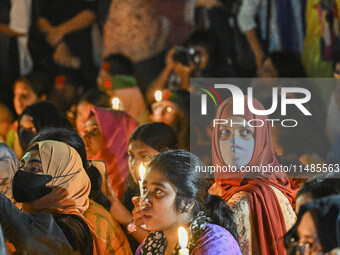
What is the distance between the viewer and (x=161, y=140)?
11.6ft

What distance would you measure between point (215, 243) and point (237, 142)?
738 mm

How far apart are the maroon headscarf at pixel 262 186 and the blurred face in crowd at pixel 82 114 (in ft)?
4.54

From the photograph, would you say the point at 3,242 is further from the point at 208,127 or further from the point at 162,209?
the point at 208,127

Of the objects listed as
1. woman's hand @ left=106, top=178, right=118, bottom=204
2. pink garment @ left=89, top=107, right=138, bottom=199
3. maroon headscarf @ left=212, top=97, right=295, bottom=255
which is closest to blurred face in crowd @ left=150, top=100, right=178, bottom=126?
pink garment @ left=89, top=107, right=138, bottom=199

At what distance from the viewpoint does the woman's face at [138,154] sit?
349 centimetres

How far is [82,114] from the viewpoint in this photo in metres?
4.63

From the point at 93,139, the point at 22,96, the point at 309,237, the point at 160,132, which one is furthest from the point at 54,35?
the point at 309,237

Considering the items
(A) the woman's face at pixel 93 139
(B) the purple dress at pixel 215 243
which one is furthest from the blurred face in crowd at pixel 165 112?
(B) the purple dress at pixel 215 243

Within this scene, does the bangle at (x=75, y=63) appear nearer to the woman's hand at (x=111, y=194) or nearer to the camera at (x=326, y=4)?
the camera at (x=326, y=4)

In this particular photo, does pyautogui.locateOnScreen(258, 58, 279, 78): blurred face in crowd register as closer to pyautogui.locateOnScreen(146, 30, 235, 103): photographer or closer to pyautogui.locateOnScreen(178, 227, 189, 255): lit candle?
pyautogui.locateOnScreen(146, 30, 235, 103): photographer

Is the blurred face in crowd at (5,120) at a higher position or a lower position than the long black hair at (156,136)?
lower

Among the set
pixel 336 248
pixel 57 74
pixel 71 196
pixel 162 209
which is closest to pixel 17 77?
pixel 57 74

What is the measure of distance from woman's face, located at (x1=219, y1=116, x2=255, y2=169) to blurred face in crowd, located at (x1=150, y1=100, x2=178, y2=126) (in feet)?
3.59

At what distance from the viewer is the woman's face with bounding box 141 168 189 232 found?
2664 mm
